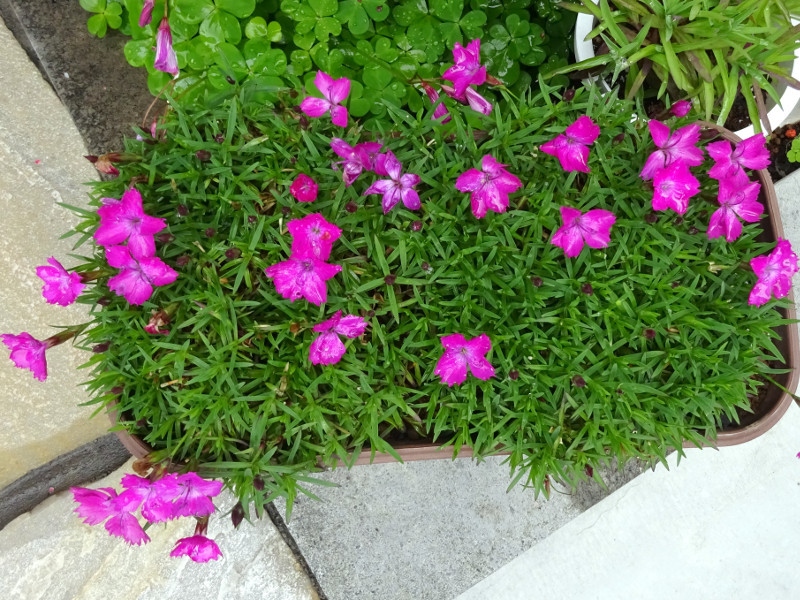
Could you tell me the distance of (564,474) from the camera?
1.27m

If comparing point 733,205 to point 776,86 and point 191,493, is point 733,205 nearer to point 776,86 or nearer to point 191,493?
point 776,86

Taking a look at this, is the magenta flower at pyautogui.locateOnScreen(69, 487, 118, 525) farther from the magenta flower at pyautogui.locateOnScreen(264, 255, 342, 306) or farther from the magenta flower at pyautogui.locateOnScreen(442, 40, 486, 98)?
the magenta flower at pyautogui.locateOnScreen(442, 40, 486, 98)

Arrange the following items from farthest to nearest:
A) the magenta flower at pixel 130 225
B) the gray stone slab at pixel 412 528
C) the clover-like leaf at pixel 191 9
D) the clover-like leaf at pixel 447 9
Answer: the gray stone slab at pixel 412 528, the clover-like leaf at pixel 447 9, the clover-like leaf at pixel 191 9, the magenta flower at pixel 130 225

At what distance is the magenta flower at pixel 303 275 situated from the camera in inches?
41.3

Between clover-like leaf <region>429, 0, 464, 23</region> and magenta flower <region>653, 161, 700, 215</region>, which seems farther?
clover-like leaf <region>429, 0, 464, 23</region>

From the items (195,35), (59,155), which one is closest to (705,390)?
(195,35)

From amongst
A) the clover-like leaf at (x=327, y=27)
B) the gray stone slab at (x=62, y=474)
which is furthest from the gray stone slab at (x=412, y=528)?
the clover-like leaf at (x=327, y=27)

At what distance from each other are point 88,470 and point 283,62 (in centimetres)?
139

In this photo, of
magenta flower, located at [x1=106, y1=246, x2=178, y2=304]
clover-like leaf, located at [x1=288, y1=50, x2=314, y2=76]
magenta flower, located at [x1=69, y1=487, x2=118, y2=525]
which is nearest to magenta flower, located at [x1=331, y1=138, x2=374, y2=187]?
magenta flower, located at [x1=106, y1=246, x2=178, y2=304]

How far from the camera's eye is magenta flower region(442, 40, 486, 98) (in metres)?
1.16

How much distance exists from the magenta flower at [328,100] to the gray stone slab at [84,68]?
2.95 feet

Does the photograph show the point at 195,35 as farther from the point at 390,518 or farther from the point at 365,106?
the point at 390,518

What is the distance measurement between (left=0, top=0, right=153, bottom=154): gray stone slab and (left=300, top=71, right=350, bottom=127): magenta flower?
0.90 m

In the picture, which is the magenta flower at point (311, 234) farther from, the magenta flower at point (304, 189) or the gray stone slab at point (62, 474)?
the gray stone slab at point (62, 474)
